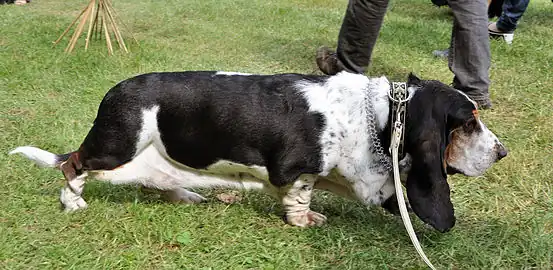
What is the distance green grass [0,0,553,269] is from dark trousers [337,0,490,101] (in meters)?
0.32

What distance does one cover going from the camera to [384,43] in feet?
20.9

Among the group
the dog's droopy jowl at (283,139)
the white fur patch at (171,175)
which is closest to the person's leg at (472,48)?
the dog's droopy jowl at (283,139)

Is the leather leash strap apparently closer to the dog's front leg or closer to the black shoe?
the dog's front leg

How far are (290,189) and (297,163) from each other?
0.22 metres

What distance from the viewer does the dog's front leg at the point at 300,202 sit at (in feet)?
9.39

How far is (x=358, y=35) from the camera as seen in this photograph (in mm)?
4742

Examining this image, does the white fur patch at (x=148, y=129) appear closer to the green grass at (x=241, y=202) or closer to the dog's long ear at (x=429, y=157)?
the green grass at (x=241, y=202)

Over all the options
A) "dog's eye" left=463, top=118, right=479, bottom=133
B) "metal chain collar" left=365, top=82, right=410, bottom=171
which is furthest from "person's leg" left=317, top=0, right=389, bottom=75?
"dog's eye" left=463, top=118, right=479, bottom=133

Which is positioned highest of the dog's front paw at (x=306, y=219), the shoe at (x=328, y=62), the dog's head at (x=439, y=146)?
the dog's head at (x=439, y=146)

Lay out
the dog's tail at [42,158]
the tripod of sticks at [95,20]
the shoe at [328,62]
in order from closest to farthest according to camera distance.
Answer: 1. the dog's tail at [42,158]
2. the shoe at [328,62]
3. the tripod of sticks at [95,20]

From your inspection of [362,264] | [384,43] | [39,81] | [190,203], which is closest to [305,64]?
[384,43]

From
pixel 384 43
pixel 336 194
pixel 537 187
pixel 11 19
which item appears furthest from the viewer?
pixel 11 19

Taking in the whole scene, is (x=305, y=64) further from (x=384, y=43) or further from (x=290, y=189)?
(x=290, y=189)

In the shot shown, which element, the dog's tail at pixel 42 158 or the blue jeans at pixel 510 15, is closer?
the dog's tail at pixel 42 158
